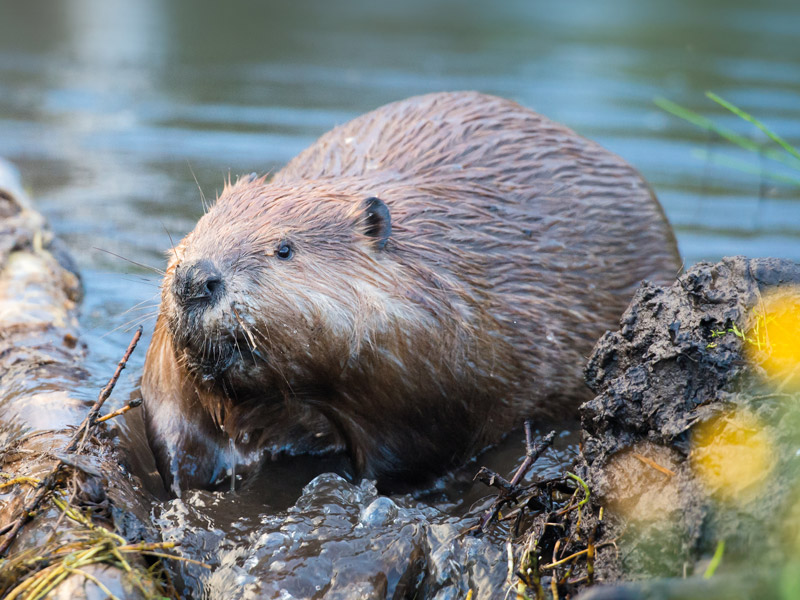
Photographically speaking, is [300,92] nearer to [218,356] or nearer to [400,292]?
[400,292]

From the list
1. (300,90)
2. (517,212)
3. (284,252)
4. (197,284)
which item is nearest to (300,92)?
(300,90)

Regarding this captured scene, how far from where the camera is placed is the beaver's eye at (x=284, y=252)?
10.1ft

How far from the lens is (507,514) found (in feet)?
9.53

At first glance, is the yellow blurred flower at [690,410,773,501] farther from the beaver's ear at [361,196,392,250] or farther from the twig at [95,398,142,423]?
A: the twig at [95,398,142,423]

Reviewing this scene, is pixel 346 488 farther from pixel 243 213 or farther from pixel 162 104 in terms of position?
pixel 162 104

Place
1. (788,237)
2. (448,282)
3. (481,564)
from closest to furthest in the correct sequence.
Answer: (481,564)
(448,282)
(788,237)

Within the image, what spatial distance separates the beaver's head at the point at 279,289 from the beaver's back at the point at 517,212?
199 millimetres

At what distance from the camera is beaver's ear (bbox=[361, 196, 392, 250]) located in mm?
3221

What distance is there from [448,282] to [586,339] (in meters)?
0.67

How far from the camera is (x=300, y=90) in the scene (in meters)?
9.35

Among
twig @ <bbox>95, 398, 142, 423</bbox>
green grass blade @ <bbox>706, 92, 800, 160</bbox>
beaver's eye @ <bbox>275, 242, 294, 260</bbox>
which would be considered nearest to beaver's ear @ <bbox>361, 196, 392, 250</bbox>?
→ beaver's eye @ <bbox>275, 242, 294, 260</bbox>

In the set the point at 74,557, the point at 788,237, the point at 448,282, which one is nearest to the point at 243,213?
the point at 448,282

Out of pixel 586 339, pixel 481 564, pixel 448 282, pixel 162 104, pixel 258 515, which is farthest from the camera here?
pixel 162 104

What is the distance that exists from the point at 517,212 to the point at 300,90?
5.95 m
